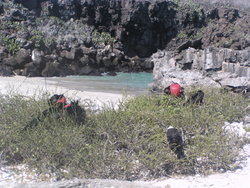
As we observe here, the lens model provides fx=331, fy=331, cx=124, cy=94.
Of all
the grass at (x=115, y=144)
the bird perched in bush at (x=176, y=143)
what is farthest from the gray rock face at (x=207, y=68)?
the bird perched in bush at (x=176, y=143)

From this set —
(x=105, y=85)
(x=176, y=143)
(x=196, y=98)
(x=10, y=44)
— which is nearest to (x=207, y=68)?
(x=196, y=98)

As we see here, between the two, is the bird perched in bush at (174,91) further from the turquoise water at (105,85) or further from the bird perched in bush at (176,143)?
the turquoise water at (105,85)

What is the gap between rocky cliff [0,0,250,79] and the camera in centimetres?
2331

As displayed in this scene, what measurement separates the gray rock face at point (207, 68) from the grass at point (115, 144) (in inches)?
204

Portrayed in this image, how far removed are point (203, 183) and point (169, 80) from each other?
8.92 meters

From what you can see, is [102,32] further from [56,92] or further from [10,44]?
[56,92]

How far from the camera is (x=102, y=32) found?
36.1 meters

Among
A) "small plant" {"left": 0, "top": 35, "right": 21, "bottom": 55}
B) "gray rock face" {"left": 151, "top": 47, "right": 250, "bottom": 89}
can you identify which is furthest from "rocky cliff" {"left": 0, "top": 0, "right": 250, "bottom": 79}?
"gray rock face" {"left": 151, "top": 47, "right": 250, "bottom": 89}

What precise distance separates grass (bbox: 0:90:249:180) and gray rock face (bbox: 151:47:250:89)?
5184mm

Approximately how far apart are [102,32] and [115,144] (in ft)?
105

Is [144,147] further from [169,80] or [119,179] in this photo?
[169,80]

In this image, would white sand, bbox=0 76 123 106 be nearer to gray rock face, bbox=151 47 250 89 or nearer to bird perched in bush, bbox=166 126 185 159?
bird perched in bush, bbox=166 126 185 159

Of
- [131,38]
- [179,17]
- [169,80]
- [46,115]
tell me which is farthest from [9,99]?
[179,17]

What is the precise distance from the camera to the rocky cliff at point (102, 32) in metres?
23.3
